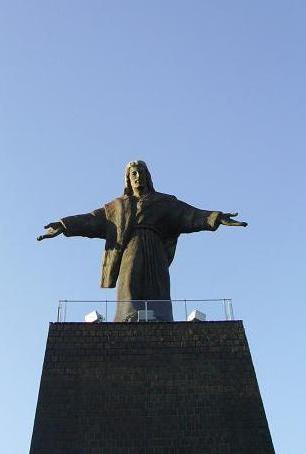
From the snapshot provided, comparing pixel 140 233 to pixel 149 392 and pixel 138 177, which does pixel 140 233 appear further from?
pixel 149 392

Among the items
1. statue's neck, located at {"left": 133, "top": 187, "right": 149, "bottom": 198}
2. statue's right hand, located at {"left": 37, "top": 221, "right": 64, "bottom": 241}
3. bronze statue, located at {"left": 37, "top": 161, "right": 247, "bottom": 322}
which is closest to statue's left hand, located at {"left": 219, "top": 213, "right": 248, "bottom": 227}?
bronze statue, located at {"left": 37, "top": 161, "right": 247, "bottom": 322}

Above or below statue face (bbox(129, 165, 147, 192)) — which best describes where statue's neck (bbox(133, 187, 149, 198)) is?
below

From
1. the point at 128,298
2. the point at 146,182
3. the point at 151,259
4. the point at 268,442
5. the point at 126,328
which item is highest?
the point at 146,182

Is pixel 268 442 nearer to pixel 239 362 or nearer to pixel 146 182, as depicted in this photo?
pixel 239 362

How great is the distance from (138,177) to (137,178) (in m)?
0.04

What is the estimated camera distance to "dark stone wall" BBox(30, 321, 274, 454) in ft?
48.3

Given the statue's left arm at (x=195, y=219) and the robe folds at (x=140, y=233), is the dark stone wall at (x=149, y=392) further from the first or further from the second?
the statue's left arm at (x=195, y=219)

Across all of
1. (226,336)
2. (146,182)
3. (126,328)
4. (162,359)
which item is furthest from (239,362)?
(146,182)

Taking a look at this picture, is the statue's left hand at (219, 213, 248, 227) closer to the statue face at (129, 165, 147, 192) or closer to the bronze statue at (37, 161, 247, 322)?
the bronze statue at (37, 161, 247, 322)

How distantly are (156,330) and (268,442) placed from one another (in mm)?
3903

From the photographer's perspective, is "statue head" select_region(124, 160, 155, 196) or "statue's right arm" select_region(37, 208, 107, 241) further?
"statue head" select_region(124, 160, 155, 196)

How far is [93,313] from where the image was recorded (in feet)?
56.7

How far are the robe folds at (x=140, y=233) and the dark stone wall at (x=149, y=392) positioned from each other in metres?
2.06

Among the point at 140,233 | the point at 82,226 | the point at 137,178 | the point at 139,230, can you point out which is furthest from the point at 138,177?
the point at 82,226
